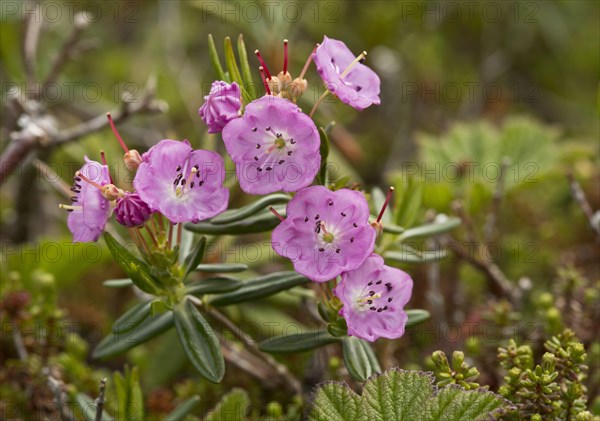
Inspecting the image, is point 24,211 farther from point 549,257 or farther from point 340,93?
point 549,257

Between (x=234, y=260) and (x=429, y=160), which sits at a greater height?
(x=429, y=160)

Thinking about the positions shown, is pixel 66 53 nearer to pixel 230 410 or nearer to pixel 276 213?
pixel 276 213

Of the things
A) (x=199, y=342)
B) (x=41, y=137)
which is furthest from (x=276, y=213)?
(x=41, y=137)

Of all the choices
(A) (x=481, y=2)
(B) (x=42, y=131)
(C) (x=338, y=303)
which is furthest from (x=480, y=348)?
(A) (x=481, y=2)

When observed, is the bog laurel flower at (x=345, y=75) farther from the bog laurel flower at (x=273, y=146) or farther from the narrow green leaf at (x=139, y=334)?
the narrow green leaf at (x=139, y=334)

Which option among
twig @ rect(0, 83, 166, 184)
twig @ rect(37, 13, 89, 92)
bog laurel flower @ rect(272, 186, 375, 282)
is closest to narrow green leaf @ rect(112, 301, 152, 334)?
bog laurel flower @ rect(272, 186, 375, 282)

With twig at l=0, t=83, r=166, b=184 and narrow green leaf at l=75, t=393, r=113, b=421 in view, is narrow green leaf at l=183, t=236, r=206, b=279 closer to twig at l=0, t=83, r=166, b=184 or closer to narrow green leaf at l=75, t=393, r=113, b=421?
narrow green leaf at l=75, t=393, r=113, b=421

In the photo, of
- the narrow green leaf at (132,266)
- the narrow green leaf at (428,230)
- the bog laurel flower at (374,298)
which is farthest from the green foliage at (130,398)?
the narrow green leaf at (428,230)
